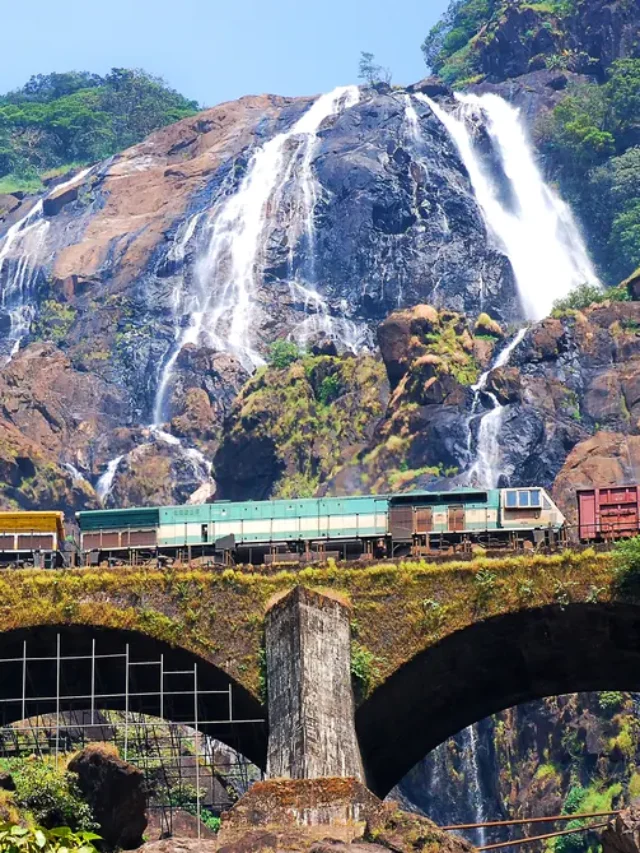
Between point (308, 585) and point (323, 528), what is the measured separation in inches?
387

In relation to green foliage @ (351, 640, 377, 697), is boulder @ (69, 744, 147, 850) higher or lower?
lower

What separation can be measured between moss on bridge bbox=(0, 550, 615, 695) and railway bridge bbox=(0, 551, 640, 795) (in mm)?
52

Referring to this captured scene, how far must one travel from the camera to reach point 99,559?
7706 centimetres

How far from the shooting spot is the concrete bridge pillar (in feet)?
205

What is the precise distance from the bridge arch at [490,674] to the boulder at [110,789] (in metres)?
10.7

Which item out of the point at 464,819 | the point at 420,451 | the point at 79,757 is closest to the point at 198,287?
the point at 420,451

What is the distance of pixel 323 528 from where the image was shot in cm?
7856

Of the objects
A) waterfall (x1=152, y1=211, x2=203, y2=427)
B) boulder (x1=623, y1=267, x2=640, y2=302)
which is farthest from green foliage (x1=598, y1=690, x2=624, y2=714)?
waterfall (x1=152, y1=211, x2=203, y2=427)

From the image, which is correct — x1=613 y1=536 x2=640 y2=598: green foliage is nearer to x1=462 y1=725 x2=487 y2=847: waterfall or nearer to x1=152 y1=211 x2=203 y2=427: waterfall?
x1=462 y1=725 x2=487 y2=847: waterfall

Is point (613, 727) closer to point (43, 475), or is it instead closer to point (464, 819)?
point (464, 819)

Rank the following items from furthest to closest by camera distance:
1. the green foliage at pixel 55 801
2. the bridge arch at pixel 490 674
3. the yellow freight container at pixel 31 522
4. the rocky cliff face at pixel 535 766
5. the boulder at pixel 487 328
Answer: the boulder at pixel 487 328 → the rocky cliff face at pixel 535 766 → the yellow freight container at pixel 31 522 → the bridge arch at pixel 490 674 → the green foliage at pixel 55 801

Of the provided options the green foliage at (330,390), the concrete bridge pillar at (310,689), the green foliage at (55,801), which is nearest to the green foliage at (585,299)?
the green foliage at (330,390)

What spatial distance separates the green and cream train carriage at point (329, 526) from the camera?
245 ft

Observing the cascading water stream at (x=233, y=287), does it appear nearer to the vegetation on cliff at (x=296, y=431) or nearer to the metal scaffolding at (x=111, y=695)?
the vegetation on cliff at (x=296, y=431)
